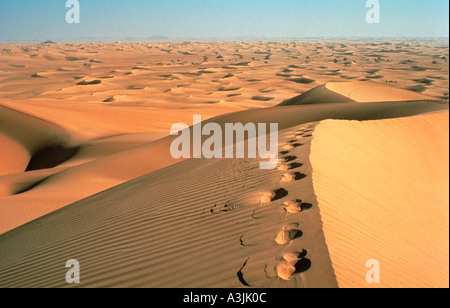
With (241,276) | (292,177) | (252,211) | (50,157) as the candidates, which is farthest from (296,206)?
(50,157)

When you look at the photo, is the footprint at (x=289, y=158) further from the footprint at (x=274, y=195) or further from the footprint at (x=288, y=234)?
the footprint at (x=288, y=234)

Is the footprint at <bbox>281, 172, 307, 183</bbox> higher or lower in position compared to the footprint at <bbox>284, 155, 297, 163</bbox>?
lower

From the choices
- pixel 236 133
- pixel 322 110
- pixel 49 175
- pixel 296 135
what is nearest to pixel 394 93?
pixel 322 110

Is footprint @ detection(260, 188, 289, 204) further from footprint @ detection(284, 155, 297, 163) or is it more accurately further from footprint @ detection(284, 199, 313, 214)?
footprint @ detection(284, 155, 297, 163)

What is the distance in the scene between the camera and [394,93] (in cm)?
1941

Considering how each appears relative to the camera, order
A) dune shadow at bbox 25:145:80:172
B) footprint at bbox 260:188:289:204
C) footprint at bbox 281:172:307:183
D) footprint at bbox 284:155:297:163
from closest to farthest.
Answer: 1. footprint at bbox 260:188:289:204
2. footprint at bbox 281:172:307:183
3. footprint at bbox 284:155:297:163
4. dune shadow at bbox 25:145:80:172

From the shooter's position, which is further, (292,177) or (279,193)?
(292,177)

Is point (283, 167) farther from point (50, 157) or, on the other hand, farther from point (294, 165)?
point (50, 157)

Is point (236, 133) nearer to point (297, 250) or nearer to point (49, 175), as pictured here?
point (49, 175)

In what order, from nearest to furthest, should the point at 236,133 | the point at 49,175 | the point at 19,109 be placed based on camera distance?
the point at 49,175 → the point at 236,133 → the point at 19,109

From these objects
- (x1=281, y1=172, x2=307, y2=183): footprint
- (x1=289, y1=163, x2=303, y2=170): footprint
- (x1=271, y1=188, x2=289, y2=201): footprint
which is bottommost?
(x1=271, y1=188, x2=289, y2=201): footprint

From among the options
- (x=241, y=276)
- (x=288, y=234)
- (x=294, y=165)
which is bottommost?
(x=241, y=276)

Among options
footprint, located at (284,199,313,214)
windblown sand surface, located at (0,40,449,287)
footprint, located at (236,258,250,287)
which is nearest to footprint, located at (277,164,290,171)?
windblown sand surface, located at (0,40,449,287)
